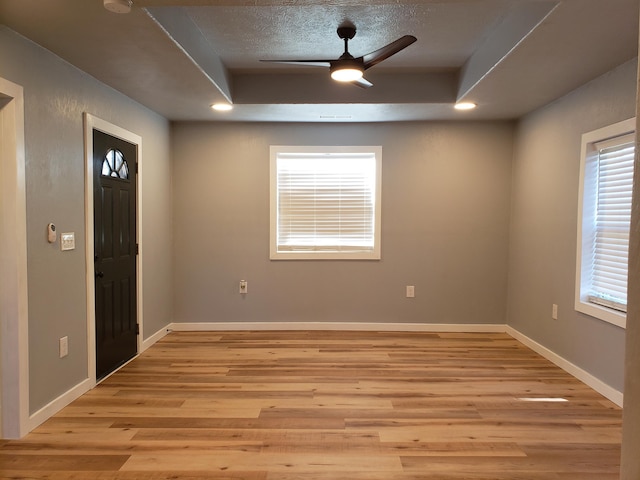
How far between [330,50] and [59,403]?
3.36 metres

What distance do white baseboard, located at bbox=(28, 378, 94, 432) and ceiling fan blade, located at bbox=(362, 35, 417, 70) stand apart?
→ 10.3ft

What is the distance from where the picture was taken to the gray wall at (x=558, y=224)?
9.88 ft

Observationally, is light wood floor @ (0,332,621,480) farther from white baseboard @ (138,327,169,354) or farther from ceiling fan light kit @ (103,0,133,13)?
ceiling fan light kit @ (103,0,133,13)

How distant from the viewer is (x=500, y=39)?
2834mm

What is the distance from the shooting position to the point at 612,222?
3121 mm

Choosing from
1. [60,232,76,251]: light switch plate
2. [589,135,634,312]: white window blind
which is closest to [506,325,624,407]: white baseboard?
[589,135,634,312]: white window blind

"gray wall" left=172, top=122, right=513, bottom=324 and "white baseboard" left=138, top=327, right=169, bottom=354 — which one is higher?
"gray wall" left=172, top=122, right=513, bottom=324

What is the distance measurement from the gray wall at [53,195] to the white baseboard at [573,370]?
3.67 meters

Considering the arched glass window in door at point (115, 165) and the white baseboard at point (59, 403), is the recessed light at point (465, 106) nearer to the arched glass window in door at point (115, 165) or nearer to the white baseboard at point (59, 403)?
the arched glass window in door at point (115, 165)

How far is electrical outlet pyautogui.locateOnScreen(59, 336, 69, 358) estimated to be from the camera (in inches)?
110

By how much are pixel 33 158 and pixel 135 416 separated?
5.93ft

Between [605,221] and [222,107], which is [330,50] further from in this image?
[605,221]

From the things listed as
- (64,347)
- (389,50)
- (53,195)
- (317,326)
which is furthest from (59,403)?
(389,50)

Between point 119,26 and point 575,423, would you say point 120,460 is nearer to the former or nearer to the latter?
point 119,26
